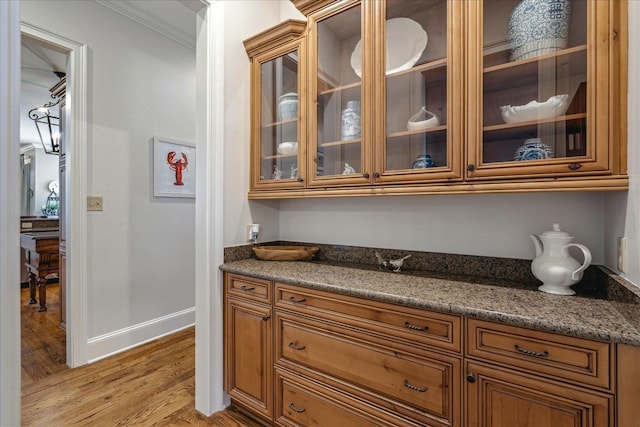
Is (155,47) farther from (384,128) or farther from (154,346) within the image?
(154,346)

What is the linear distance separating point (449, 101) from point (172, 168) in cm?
251

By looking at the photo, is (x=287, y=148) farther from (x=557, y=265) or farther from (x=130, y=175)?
(x=130, y=175)

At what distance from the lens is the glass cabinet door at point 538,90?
3.39 ft

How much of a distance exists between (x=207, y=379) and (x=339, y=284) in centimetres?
108

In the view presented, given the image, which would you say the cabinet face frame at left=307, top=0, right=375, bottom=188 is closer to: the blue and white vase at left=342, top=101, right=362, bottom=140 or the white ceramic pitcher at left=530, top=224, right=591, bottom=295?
the blue and white vase at left=342, top=101, right=362, bottom=140

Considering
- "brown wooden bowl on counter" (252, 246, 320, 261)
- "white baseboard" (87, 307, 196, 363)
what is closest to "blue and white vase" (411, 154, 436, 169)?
"brown wooden bowl on counter" (252, 246, 320, 261)

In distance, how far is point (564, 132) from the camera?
1.09m

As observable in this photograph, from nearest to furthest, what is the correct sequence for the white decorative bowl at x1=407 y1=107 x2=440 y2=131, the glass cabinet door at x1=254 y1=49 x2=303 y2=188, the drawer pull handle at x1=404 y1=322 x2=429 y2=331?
the drawer pull handle at x1=404 y1=322 x2=429 y2=331
the white decorative bowl at x1=407 y1=107 x2=440 y2=131
the glass cabinet door at x1=254 y1=49 x2=303 y2=188

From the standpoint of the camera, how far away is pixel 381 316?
121 centimetres

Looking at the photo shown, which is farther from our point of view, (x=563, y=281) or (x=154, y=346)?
(x=154, y=346)

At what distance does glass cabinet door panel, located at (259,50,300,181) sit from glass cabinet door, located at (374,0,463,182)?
22.1 inches

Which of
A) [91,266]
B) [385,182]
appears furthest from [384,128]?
[91,266]

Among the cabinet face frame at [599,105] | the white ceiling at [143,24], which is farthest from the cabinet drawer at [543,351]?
the white ceiling at [143,24]

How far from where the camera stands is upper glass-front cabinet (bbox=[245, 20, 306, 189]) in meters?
1.76
